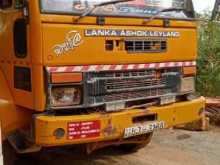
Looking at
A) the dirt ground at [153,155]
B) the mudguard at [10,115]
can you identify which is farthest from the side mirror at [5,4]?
the dirt ground at [153,155]

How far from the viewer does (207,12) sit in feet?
37.2

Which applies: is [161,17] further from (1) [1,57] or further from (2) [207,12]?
(2) [207,12]

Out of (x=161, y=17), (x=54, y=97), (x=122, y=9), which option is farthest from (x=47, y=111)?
(x=161, y=17)

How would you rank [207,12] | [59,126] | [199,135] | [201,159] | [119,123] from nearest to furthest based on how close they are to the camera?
[59,126] < [119,123] < [201,159] < [199,135] < [207,12]

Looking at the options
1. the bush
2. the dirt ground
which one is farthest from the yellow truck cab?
the bush

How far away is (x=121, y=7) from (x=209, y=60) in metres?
5.05

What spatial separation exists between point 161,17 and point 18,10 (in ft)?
5.19

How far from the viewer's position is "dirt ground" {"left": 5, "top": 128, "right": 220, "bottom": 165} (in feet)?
20.8

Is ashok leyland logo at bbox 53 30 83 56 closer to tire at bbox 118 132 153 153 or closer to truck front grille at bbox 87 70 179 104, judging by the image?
truck front grille at bbox 87 70 179 104

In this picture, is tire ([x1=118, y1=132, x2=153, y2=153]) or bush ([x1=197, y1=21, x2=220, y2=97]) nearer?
tire ([x1=118, y1=132, x2=153, y2=153])

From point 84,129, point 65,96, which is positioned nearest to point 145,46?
point 65,96

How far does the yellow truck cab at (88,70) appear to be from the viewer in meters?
4.69

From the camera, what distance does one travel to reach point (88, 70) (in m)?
4.93

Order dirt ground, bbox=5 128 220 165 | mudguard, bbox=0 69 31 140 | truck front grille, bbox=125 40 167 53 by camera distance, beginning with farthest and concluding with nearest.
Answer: dirt ground, bbox=5 128 220 165 → truck front grille, bbox=125 40 167 53 → mudguard, bbox=0 69 31 140
